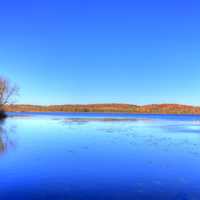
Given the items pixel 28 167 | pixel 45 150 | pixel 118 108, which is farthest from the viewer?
pixel 118 108

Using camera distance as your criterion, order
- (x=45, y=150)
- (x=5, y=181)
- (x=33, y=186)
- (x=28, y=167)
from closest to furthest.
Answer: (x=33, y=186)
(x=5, y=181)
(x=28, y=167)
(x=45, y=150)

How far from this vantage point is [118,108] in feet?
363

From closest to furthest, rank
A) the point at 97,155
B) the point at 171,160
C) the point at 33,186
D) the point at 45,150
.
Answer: the point at 33,186
the point at 171,160
the point at 97,155
the point at 45,150

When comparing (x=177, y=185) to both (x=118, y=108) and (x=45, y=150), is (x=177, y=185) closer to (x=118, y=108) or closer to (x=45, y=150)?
(x=45, y=150)

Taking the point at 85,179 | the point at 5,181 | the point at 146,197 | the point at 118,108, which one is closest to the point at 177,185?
the point at 146,197

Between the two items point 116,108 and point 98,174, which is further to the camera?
point 116,108

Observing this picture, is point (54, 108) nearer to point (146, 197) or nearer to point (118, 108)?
point (118, 108)

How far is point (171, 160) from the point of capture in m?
8.48

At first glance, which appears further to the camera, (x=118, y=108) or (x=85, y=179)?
(x=118, y=108)

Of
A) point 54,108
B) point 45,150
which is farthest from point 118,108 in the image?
point 45,150

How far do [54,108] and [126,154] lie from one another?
104 metres

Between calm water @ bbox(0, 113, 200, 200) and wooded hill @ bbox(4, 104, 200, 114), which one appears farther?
wooded hill @ bbox(4, 104, 200, 114)

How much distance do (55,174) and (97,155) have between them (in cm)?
289

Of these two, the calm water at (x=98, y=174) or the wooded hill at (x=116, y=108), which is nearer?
the calm water at (x=98, y=174)
